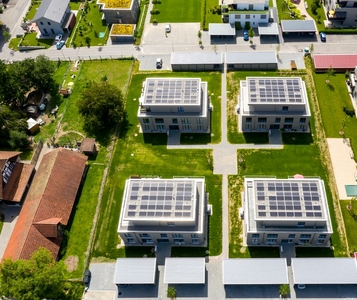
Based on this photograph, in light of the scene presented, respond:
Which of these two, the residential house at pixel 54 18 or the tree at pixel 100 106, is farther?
the residential house at pixel 54 18

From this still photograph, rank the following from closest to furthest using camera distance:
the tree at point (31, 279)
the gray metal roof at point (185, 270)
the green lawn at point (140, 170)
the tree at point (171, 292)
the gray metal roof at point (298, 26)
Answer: the tree at point (31, 279) < the tree at point (171, 292) < the gray metal roof at point (185, 270) < the green lawn at point (140, 170) < the gray metal roof at point (298, 26)

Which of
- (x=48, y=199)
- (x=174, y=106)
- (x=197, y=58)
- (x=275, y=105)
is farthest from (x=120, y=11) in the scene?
(x=48, y=199)

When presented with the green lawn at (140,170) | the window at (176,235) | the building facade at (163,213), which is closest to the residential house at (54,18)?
the green lawn at (140,170)

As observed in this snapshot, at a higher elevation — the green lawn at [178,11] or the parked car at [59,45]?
the green lawn at [178,11]

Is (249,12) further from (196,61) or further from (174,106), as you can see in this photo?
(174,106)

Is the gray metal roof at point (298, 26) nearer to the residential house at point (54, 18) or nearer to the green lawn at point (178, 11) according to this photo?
the green lawn at point (178, 11)

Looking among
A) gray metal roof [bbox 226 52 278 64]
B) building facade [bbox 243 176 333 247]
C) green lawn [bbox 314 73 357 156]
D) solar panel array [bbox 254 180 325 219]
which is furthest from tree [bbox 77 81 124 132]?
green lawn [bbox 314 73 357 156]
